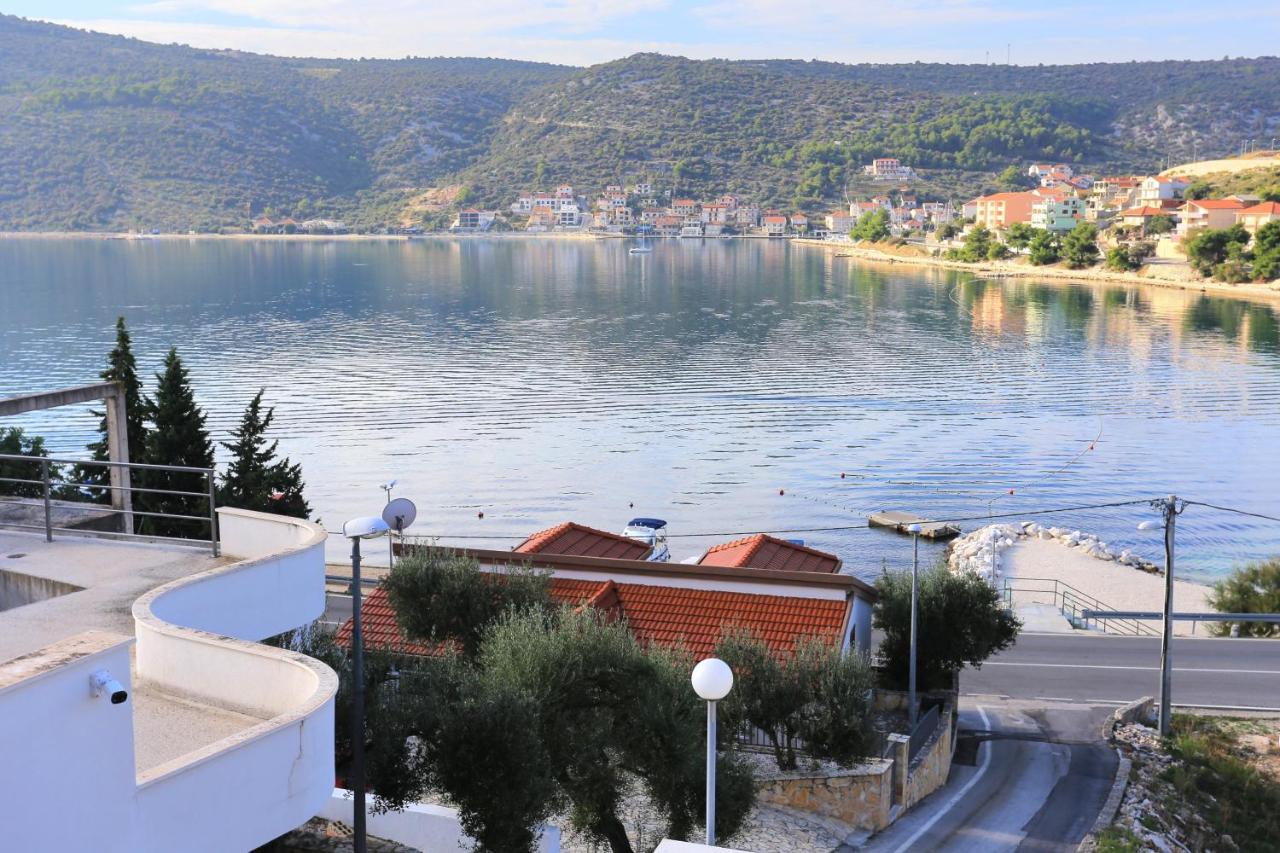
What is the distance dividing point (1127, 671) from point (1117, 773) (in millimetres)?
4884

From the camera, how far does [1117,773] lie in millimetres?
14148

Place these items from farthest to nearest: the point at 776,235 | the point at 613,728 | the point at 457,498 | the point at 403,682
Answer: the point at 776,235 < the point at 457,498 < the point at 613,728 < the point at 403,682

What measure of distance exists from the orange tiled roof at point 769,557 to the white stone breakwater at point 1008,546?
888 cm

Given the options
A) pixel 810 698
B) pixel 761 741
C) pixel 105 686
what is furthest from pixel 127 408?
pixel 105 686

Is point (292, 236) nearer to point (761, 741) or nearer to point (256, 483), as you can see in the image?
point (256, 483)

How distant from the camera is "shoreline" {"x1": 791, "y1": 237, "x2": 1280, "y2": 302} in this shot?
303ft

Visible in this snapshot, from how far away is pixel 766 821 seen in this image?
488 inches

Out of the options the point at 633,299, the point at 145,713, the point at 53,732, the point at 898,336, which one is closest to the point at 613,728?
the point at 145,713

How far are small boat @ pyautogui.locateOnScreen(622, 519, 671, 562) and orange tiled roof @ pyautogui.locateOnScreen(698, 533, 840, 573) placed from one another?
26.7ft

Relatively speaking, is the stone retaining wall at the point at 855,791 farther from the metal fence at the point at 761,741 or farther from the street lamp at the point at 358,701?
the street lamp at the point at 358,701

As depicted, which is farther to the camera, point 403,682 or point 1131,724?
point 1131,724

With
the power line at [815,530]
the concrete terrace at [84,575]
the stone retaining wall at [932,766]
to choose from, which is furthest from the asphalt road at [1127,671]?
the concrete terrace at [84,575]

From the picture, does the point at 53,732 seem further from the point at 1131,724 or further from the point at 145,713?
the point at 1131,724

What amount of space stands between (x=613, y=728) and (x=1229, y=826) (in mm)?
7749
